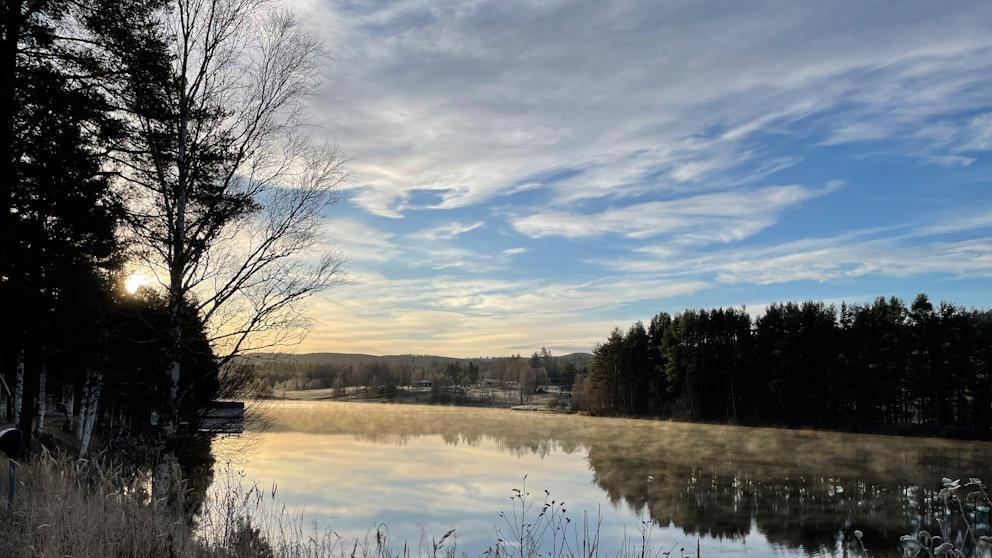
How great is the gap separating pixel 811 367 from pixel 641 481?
32.2 m

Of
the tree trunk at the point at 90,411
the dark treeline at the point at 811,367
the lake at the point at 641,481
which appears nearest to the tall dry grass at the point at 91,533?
the lake at the point at 641,481

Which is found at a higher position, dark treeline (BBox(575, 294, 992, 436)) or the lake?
dark treeline (BBox(575, 294, 992, 436))

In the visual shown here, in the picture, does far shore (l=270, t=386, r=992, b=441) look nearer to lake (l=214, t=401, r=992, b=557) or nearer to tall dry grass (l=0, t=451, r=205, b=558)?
lake (l=214, t=401, r=992, b=557)

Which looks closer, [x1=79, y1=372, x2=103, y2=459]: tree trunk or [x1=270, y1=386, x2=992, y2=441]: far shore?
[x1=79, y1=372, x2=103, y2=459]: tree trunk

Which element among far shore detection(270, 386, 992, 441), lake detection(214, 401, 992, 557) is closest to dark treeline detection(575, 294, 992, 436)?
far shore detection(270, 386, 992, 441)

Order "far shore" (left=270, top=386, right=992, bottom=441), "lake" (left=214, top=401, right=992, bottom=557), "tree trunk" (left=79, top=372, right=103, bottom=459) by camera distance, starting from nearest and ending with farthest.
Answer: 1. "tree trunk" (left=79, top=372, right=103, bottom=459)
2. "lake" (left=214, top=401, right=992, bottom=557)
3. "far shore" (left=270, top=386, right=992, bottom=441)

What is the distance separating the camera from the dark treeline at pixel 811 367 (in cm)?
4584

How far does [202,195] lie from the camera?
1084 centimetres

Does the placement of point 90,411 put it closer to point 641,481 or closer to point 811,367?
point 641,481

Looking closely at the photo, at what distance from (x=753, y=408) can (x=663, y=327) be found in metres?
16.0

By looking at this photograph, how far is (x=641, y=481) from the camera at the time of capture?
1193 inches

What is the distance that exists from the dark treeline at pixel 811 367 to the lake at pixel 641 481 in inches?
187

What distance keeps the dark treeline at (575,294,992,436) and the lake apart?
4.76 metres

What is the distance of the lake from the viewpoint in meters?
20.5
